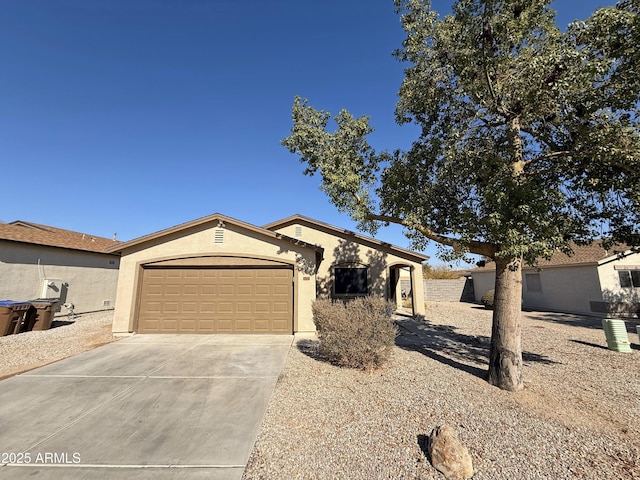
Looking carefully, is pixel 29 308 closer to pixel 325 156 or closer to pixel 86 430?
pixel 86 430

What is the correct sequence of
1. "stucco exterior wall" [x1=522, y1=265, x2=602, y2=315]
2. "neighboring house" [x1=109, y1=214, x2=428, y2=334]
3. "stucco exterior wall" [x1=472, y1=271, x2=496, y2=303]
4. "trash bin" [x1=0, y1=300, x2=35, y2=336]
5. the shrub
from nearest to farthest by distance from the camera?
"trash bin" [x1=0, y1=300, x2=35, y2=336] → "neighboring house" [x1=109, y1=214, x2=428, y2=334] → "stucco exterior wall" [x1=522, y1=265, x2=602, y2=315] → "stucco exterior wall" [x1=472, y1=271, x2=496, y2=303] → the shrub

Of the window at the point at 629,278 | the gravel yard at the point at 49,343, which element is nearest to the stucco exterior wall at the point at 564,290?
the window at the point at 629,278

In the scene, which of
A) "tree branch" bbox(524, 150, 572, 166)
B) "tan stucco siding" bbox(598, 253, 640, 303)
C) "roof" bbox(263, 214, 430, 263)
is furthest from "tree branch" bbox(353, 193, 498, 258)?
"tan stucco siding" bbox(598, 253, 640, 303)

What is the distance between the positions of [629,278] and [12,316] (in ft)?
97.2

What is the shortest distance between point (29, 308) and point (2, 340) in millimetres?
2029

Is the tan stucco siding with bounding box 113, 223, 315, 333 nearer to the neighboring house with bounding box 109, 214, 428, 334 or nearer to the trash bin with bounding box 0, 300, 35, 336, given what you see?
the neighboring house with bounding box 109, 214, 428, 334

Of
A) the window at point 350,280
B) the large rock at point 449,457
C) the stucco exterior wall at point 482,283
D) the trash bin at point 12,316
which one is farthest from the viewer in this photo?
the stucco exterior wall at point 482,283

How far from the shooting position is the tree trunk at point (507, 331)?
18.7 feet

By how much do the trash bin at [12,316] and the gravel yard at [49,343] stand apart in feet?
1.00

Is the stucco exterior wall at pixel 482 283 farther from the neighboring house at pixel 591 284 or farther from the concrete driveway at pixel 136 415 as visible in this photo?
the concrete driveway at pixel 136 415

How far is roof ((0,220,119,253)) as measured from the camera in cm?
1355

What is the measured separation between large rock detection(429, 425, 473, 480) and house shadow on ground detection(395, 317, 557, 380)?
360cm

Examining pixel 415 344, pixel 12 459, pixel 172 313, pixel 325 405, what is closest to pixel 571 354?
pixel 415 344

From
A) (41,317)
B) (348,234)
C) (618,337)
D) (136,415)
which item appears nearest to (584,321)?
(618,337)
